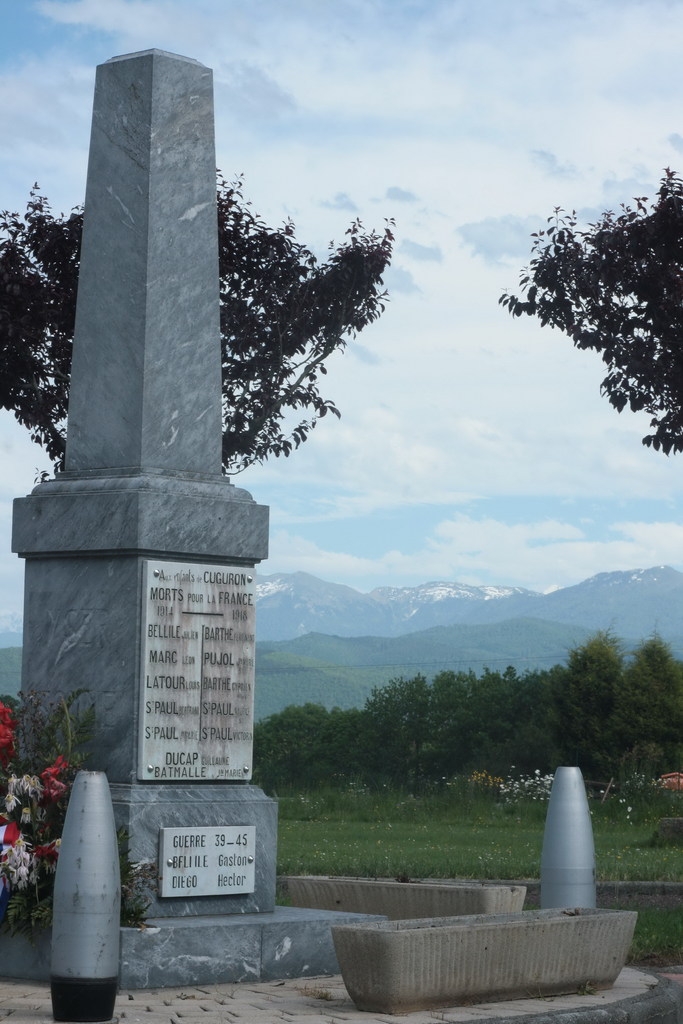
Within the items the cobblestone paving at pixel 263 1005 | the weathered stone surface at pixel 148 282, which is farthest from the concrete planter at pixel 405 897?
the weathered stone surface at pixel 148 282

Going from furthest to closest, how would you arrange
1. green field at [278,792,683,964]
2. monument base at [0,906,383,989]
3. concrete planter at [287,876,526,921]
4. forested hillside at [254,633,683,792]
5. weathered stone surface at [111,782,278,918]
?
forested hillside at [254,633,683,792], green field at [278,792,683,964], concrete planter at [287,876,526,921], weathered stone surface at [111,782,278,918], monument base at [0,906,383,989]

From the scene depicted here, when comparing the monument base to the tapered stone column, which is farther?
the tapered stone column

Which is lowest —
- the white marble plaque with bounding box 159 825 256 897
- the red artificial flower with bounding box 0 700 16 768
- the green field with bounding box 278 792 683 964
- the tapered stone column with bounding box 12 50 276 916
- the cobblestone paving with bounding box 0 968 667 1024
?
the green field with bounding box 278 792 683 964

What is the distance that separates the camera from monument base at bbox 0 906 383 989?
771 centimetres

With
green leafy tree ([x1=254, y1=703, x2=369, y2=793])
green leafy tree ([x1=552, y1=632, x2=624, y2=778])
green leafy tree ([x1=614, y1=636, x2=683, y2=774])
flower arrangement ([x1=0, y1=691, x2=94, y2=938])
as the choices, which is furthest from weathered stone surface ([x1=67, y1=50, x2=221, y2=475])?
green leafy tree ([x1=254, y1=703, x2=369, y2=793])

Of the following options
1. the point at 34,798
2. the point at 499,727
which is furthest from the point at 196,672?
the point at 499,727

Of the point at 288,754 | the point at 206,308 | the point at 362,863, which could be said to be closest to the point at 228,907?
the point at 206,308

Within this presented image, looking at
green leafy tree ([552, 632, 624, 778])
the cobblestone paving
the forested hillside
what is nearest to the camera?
the cobblestone paving

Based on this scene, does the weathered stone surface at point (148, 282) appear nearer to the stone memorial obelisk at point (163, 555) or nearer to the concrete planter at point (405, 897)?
the stone memorial obelisk at point (163, 555)

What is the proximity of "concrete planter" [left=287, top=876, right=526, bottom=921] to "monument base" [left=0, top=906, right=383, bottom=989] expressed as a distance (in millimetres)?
788

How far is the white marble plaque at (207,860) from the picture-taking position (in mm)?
8242

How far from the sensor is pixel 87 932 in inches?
264

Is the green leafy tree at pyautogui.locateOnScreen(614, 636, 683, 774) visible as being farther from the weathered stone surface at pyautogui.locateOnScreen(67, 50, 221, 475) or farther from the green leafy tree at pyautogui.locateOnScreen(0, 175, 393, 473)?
the weathered stone surface at pyautogui.locateOnScreen(67, 50, 221, 475)

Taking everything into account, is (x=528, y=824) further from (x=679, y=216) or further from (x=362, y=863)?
(x=679, y=216)
